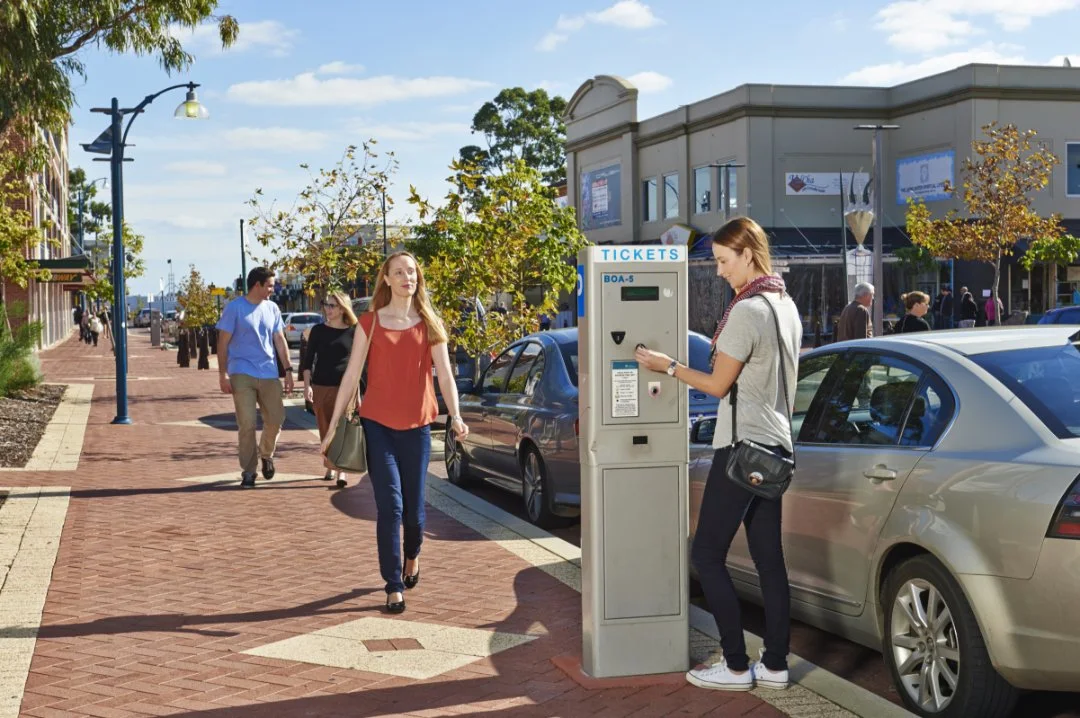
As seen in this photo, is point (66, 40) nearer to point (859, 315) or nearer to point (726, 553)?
point (859, 315)

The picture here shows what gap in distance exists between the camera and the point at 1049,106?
141ft

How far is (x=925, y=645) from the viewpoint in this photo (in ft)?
14.9

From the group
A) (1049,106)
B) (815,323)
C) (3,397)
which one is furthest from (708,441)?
(1049,106)

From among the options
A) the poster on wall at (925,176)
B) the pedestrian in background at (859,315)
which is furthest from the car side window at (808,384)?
the poster on wall at (925,176)

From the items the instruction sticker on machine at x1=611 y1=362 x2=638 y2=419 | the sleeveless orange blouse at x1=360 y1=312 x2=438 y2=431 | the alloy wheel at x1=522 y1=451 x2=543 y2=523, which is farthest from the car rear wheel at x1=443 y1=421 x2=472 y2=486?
the instruction sticker on machine at x1=611 y1=362 x2=638 y2=419

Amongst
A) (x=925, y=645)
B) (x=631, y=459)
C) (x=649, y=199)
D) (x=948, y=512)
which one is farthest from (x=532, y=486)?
(x=649, y=199)

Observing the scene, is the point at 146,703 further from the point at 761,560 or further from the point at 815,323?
the point at 815,323

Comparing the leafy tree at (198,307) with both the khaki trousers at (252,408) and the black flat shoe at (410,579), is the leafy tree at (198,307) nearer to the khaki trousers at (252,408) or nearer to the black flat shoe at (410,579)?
the khaki trousers at (252,408)

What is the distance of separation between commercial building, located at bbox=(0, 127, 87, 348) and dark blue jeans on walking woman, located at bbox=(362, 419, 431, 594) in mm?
17989

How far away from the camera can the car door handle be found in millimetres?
4758

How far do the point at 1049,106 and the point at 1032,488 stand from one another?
4302cm

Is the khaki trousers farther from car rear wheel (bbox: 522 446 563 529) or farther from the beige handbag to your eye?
the beige handbag

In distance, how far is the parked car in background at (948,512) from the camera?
4.05 metres

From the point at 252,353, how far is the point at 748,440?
22.2 ft
